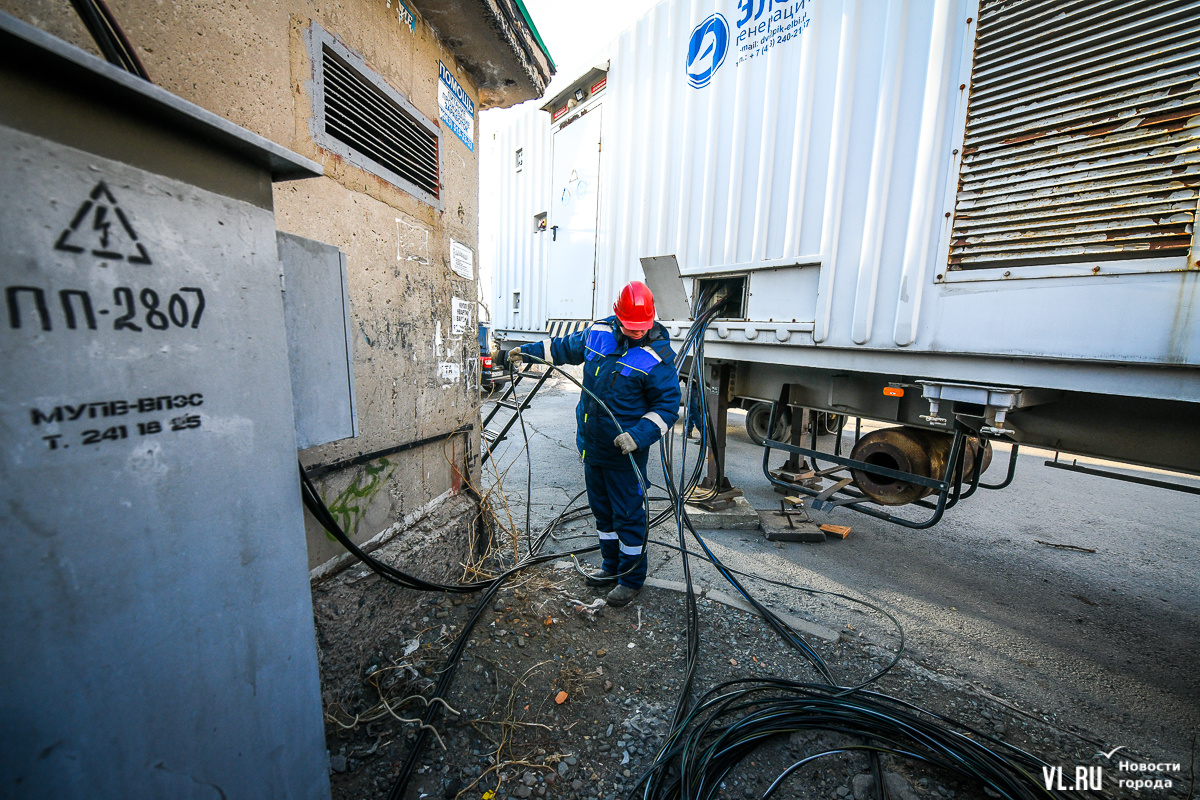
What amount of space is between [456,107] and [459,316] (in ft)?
3.82

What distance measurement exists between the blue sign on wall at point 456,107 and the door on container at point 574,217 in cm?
189

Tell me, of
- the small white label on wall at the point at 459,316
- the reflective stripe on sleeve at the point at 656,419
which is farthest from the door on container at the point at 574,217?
the reflective stripe on sleeve at the point at 656,419

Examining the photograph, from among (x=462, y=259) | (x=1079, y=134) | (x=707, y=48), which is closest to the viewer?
(x=1079, y=134)

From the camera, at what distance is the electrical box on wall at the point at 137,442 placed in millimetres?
639

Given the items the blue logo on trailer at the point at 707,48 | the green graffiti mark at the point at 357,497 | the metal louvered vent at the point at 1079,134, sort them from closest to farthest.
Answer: the metal louvered vent at the point at 1079,134, the green graffiti mark at the point at 357,497, the blue logo on trailer at the point at 707,48

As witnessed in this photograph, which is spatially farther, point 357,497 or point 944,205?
point 944,205

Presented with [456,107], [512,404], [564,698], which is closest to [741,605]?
[564,698]

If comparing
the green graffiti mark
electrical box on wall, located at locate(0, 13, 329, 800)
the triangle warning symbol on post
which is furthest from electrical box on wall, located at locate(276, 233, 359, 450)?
the green graffiti mark

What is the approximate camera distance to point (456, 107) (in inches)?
97.7

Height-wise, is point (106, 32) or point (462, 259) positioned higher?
point (106, 32)

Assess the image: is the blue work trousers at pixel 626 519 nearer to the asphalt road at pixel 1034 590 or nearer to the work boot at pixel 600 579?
the work boot at pixel 600 579

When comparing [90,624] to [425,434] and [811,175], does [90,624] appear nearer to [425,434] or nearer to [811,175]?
[425,434]

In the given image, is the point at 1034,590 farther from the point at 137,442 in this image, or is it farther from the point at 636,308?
the point at 137,442

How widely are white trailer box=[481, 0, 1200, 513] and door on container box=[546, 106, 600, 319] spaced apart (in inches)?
29.9
